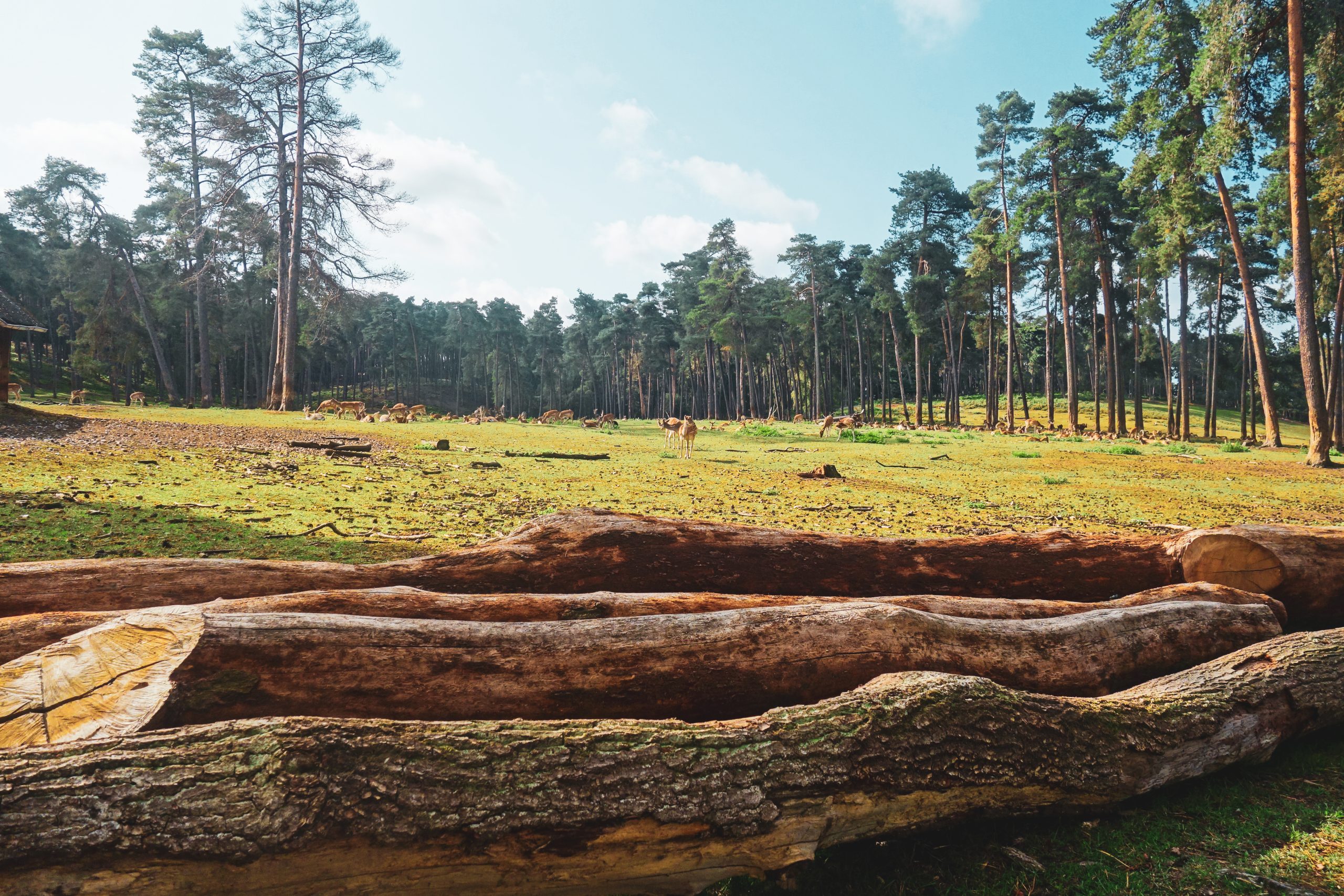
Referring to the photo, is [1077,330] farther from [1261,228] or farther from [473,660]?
[473,660]

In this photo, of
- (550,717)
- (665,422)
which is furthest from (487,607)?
(665,422)

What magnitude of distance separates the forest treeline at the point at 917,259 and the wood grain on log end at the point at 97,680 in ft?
81.0

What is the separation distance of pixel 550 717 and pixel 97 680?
1626 mm

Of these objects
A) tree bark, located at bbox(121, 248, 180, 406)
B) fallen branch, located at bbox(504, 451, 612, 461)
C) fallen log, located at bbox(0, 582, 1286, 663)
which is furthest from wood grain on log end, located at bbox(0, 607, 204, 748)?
tree bark, located at bbox(121, 248, 180, 406)

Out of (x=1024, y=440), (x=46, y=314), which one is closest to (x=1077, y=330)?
(x=1024, y=440)

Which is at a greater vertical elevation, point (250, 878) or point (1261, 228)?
point (1261, 228)

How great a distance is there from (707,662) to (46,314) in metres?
79.8

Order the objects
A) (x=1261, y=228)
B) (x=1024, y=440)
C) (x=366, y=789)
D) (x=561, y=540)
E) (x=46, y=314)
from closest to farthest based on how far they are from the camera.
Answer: (x=366, y=789) < (x=561, y=540) < (x=1024, y=440) < (x=1261, y=228) < (x=46, y=314)

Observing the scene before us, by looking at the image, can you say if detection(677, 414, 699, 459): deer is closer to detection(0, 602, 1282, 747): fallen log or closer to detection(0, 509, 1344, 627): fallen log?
detection(0, 509, 1344, 627): fallen log

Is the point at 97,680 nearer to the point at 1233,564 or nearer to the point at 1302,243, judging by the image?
the point at 1233,564

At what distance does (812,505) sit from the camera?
33.9 ft

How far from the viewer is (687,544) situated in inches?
193

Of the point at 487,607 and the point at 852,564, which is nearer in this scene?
the point at 487,607

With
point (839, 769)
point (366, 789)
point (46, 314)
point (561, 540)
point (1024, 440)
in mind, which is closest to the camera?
point (366, 789)
